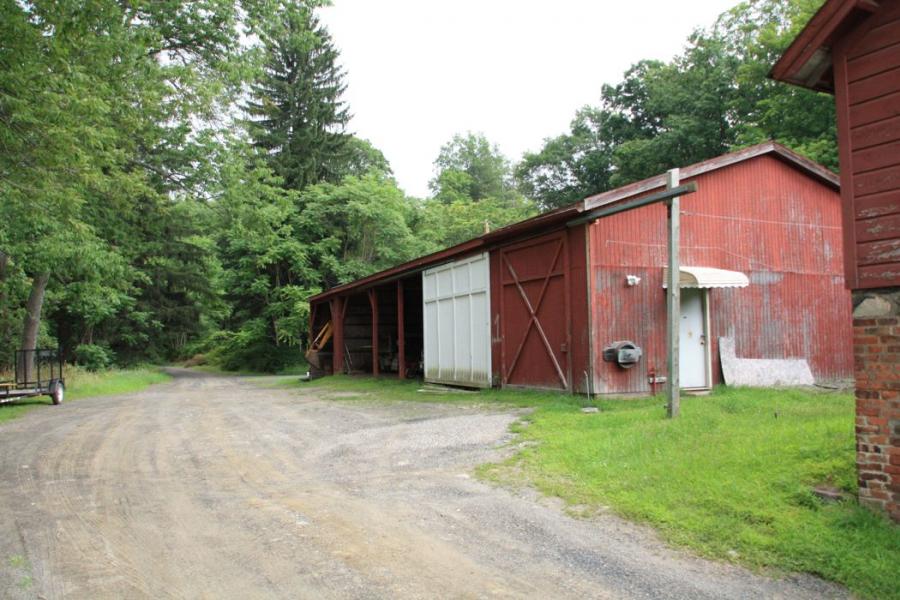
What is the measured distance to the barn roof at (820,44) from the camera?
4.89 meters

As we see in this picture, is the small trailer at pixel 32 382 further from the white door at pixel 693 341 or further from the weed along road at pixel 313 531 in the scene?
the white door at pixel 693 341

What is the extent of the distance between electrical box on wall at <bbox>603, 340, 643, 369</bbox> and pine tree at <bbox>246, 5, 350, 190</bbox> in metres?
27.8

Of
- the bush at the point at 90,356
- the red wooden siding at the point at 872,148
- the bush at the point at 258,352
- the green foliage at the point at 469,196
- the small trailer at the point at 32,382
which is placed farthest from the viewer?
the green foliage at the point at 469,196

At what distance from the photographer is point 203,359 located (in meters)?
45.3

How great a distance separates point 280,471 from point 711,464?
14.2ft

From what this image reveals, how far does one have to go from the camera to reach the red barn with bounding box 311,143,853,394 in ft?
36.5

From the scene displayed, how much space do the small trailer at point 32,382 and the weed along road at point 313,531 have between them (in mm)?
7649

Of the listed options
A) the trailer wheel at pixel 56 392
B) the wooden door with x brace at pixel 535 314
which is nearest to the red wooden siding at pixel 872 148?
the wooden door with x brace at pixel 535 314

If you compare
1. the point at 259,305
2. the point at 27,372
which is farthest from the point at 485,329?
the point at 259,305

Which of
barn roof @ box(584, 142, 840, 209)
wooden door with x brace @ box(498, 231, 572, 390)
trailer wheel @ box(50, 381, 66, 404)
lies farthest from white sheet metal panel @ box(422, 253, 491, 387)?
trailer wheel @ box(50, 381, 66, 404)

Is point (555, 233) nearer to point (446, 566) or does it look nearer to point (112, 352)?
point (446, 566)

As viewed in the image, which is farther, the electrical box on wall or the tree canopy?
the electrical box on wall

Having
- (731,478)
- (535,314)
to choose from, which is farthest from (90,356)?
(731,478)

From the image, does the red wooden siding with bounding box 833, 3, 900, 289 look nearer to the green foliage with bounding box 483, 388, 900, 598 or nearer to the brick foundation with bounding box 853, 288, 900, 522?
the brick foundation with bounding box 853, 288, 900, 522
